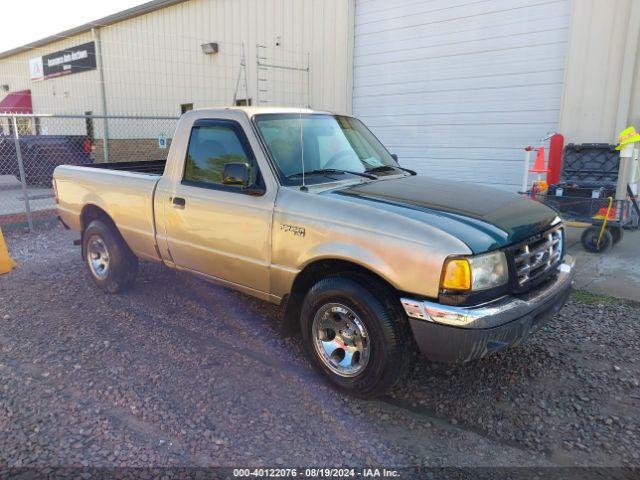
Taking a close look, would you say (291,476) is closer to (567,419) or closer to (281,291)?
(281,291)

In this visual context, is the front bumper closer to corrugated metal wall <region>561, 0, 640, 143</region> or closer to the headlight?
the headlight

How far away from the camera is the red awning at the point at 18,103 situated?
26.2 meters

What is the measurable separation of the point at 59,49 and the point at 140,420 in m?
24.3

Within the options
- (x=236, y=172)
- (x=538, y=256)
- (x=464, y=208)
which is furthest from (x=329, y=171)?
(x=538, y=256)

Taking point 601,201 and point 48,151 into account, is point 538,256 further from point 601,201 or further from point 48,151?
point 48,151

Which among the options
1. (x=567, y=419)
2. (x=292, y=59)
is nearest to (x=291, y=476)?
(x=567, y=419)

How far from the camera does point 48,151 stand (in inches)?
520

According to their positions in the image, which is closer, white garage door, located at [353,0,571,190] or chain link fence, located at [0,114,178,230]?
white garage door, located at [353,0,571,190]

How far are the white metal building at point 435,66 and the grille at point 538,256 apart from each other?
5.24 meters

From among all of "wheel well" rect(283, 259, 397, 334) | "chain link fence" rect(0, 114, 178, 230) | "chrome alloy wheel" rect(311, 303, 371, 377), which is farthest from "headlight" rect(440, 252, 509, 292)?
"chain link fence" rect(0, 114, 178, 230)

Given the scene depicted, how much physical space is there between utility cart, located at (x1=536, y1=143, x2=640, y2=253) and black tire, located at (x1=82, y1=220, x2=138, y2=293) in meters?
5.41

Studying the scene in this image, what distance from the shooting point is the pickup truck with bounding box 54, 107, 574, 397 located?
2869mm

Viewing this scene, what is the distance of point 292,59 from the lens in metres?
12.6

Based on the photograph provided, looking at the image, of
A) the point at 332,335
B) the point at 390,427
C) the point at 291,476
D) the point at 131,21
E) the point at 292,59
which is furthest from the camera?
the point at 131,21
